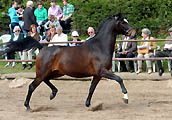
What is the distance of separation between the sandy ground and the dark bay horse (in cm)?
60

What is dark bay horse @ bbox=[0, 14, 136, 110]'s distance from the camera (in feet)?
30.2

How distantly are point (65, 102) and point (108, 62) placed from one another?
5.62 ft

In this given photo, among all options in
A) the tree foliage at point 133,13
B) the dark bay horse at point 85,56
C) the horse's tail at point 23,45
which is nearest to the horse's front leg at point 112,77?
the dark bay horse at point 85,56

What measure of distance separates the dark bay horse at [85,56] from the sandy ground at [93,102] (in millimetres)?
604

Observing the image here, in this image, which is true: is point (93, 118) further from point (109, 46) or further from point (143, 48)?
point (143, 48)

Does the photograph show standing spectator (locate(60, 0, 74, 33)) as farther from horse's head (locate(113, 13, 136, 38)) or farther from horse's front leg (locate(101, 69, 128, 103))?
horse's front leg (locate(101, 69, 128, 103))

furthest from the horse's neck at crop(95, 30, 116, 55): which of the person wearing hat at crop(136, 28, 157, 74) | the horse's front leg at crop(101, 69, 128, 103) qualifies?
the person wearing hat at crop(136, 28, 157, 74)

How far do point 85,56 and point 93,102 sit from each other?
4.59ft

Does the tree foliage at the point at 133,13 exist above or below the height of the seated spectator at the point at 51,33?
above

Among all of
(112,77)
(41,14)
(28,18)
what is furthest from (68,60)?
(41,14)

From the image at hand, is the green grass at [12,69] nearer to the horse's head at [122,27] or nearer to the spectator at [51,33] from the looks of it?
the spectator at [51,33]

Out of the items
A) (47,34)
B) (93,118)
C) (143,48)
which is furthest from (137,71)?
(93,118)

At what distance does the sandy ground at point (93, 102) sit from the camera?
28.1ft

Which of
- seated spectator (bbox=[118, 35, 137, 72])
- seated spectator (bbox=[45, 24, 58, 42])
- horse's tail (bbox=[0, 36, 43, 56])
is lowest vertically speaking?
seated spectator (bbox=[118, 35, 137, 72])
